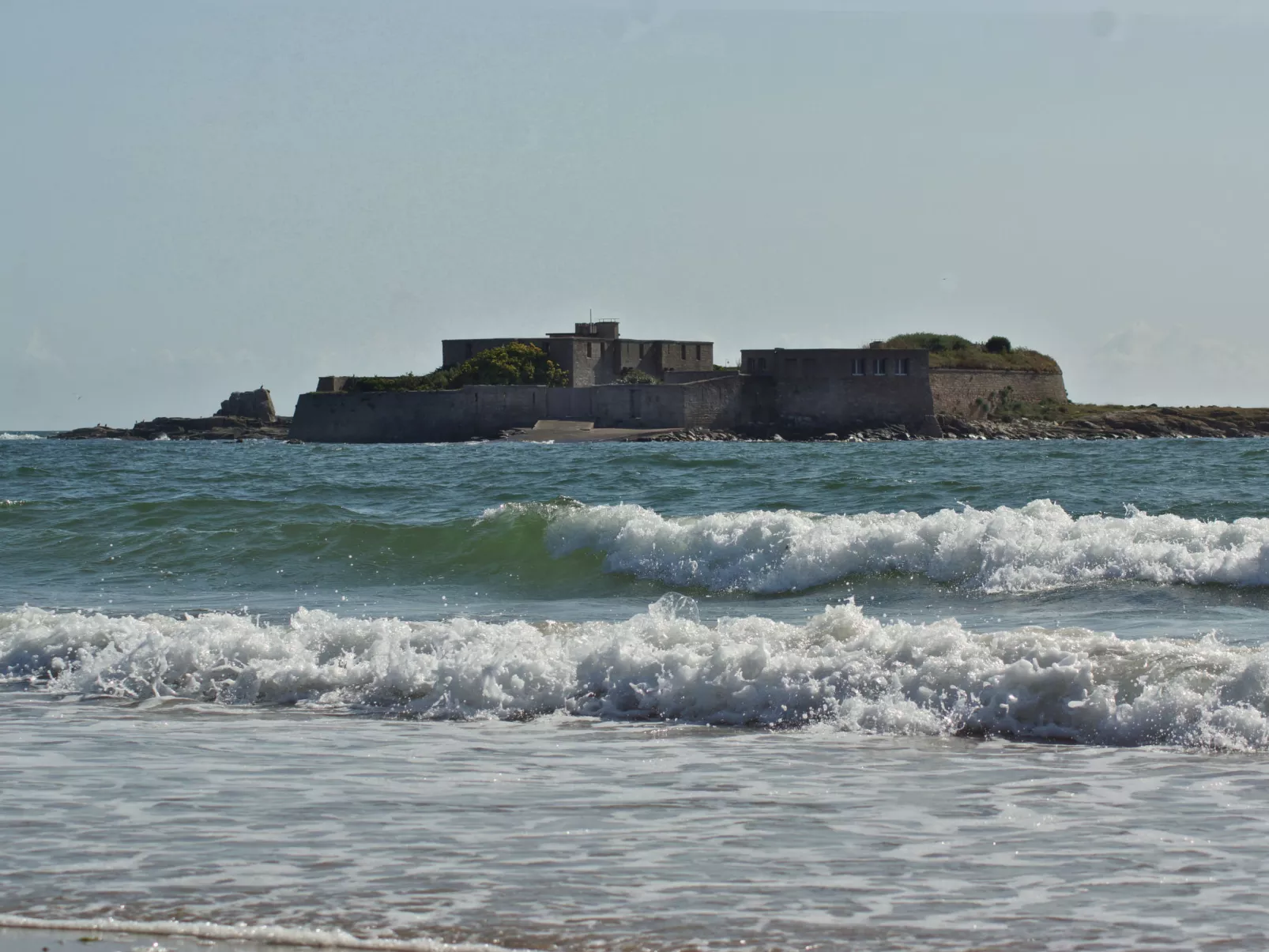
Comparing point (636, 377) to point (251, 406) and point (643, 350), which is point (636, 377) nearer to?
point (643, 350)

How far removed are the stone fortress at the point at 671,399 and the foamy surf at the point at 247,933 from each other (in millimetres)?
59066

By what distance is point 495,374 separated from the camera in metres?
67.8

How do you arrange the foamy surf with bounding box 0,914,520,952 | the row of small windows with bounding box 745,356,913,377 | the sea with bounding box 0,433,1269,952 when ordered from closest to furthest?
the foamy surf with bounding box 0,914,520,952, the sea with bounding box 0,433,1269,952, the row of small windows with bounding box 745,356,913,377

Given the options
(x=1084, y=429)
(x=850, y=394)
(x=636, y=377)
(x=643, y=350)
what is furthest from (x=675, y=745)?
(x=1084, y=429)

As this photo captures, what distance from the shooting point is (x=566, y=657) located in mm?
7262

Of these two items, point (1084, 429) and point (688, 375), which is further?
point (1084, 429)

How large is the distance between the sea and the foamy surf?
0.05 feet

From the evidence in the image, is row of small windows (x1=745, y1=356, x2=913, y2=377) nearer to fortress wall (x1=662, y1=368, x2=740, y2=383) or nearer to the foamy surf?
fortress wall (x1=662, y1=368, x2=740, y2=383)

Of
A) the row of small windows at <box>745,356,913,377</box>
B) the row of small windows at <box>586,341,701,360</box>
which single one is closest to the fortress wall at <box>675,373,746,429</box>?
the row of small windows at <box>745,356,913,377</box>

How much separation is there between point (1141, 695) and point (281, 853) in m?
3.44

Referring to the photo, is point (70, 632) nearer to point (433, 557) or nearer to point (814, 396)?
point (433, 557)

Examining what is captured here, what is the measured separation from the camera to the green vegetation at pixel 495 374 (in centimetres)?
6738

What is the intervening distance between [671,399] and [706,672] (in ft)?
185

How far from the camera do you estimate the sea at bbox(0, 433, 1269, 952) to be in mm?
3824
